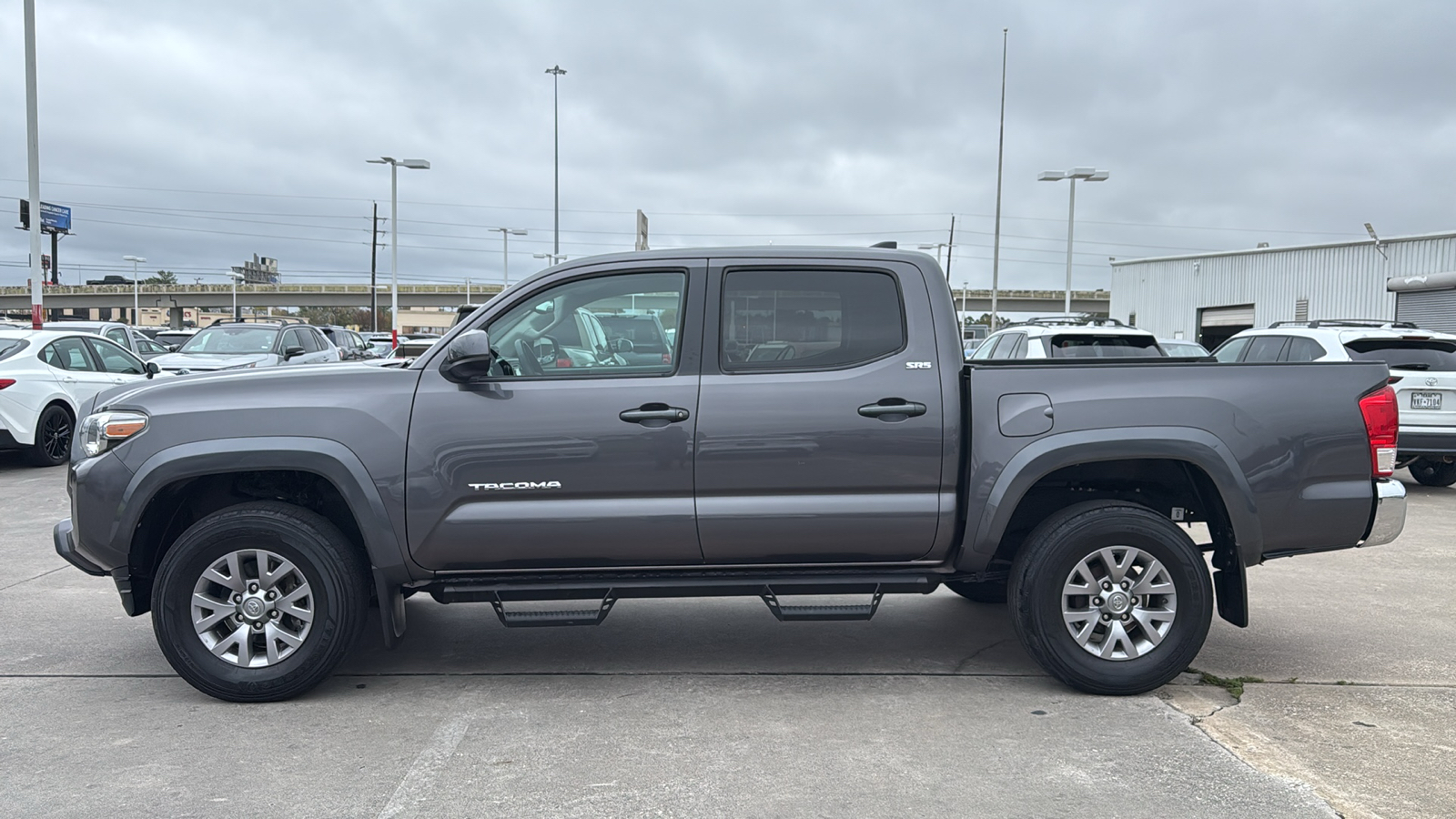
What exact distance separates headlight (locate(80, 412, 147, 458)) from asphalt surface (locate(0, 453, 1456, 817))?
112 cm

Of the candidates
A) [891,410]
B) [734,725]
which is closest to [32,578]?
[734,725]

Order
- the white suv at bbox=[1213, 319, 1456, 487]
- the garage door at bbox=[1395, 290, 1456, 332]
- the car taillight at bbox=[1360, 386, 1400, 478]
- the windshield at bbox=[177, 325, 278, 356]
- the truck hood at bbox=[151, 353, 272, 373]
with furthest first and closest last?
the garage door at bbox=[1395, 290, 1456, 332] < the windshield at bbox=[177, 325, 278, 356] < the truck hood at bbox=[151, 353, 272, 373] < the white suv at bbox=[1213, 319, 1456, 487] < the car taillight at bbox=[1360, 386, 1400, 478]

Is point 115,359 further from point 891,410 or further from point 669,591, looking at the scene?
point 891,410

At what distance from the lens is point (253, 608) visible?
4613 millimetres

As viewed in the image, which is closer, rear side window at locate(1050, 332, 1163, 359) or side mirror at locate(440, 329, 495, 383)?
side mirror at locate(440, 329, 495, 383)

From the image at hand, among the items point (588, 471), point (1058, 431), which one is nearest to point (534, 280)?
point (588, 471)

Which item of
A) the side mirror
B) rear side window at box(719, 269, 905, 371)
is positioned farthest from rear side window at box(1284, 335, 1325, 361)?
the side mirror

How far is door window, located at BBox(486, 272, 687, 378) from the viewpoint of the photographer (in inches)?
188

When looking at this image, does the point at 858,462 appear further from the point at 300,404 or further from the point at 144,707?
the point at 144,707

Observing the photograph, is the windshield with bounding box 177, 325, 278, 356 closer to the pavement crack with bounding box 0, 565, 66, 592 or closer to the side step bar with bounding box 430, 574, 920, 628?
the pavement crack with bounding box 0, 565, 66, 592

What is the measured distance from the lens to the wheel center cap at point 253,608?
15.1ft

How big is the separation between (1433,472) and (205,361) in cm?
1608

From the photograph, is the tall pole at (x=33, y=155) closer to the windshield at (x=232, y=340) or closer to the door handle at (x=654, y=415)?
the windshield at (x=232, y=340)

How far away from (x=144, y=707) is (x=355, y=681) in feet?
2.83
